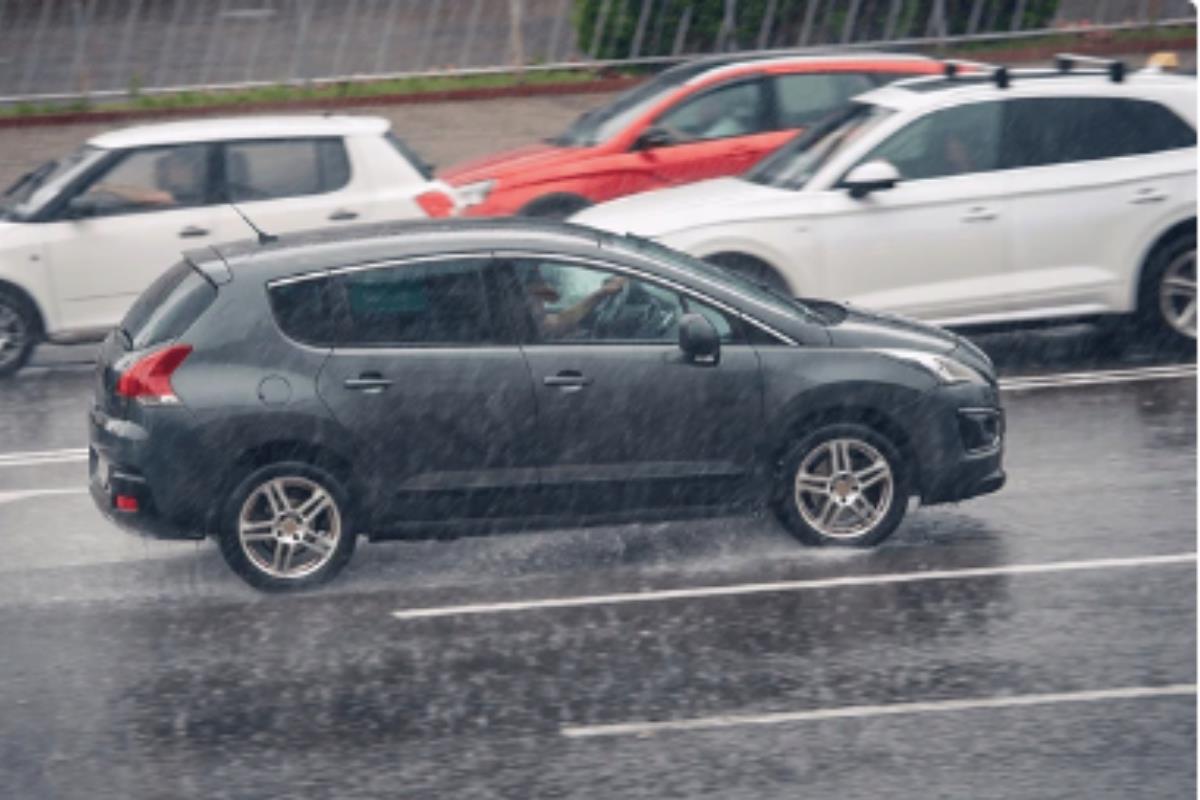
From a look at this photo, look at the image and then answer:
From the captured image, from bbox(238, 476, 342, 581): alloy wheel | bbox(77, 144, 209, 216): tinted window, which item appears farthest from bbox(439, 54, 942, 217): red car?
bbox(238, 476, 342, 581): alloy wheel

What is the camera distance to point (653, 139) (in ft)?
55.0

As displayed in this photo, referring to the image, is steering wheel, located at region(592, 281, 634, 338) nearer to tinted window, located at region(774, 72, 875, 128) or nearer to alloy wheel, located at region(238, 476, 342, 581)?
alloy wheel, located at region(238, 476, 342, 581)

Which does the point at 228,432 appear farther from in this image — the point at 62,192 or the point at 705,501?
the point at 62,192

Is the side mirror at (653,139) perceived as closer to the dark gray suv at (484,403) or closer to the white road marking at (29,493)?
the white road marking at (29,493)

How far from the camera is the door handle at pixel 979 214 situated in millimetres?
13438

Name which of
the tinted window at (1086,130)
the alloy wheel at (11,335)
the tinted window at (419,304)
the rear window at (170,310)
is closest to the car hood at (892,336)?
the tinted window at (419,304)

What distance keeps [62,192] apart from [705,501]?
6.70 meters

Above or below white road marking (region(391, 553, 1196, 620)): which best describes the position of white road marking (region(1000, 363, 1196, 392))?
above

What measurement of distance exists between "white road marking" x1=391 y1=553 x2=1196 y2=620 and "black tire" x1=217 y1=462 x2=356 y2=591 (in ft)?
1.74

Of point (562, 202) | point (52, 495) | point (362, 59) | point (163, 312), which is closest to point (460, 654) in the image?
point (163, 312)

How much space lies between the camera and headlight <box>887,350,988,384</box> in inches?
385

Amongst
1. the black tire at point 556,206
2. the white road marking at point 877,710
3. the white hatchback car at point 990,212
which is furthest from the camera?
the black tire at point 556,206

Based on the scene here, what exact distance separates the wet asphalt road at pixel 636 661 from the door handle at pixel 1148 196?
291 centimetres

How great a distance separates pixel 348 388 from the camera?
365 inches
